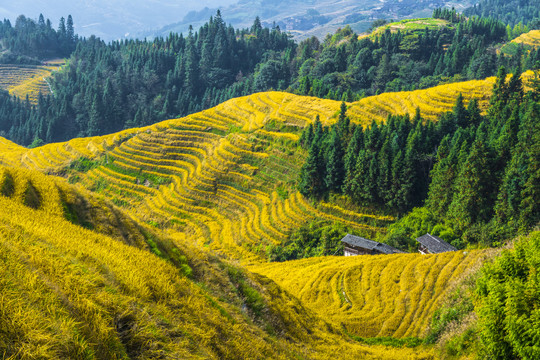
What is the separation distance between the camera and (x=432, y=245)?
3180 centimetres

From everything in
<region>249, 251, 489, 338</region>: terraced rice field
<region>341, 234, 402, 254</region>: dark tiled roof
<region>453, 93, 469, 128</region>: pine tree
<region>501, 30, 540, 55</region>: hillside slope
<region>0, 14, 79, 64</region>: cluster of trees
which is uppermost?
<region>0, 14, 79, 64</region>: cluster of trees

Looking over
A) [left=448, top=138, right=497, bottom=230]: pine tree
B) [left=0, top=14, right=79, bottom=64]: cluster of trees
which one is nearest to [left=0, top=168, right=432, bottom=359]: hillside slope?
[left=448, top=138, right=497, bottom=230]: pine tree

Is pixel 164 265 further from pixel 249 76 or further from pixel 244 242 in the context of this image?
pixel 249 76

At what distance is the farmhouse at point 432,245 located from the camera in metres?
31.2

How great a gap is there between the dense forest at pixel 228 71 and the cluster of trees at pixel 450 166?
2597 cm

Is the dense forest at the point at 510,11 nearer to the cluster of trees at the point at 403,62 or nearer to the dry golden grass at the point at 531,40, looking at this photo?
the dry golden grass at the point at 531,40

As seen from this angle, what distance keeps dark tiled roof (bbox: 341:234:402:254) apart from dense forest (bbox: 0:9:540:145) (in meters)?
37.3

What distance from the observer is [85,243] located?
948 cm

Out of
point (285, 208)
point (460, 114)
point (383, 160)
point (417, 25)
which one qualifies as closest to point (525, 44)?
point (417, 25)

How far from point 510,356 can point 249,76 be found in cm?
10232

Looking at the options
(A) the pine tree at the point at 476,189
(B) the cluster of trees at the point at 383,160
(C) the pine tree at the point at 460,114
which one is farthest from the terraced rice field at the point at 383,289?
(C) the pine tree at the point at 460,114

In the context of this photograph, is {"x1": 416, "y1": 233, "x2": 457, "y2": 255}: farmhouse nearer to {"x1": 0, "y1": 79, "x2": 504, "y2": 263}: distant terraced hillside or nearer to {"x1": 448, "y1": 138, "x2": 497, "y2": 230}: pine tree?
{"x1": 448, "y1": 138, "x2": 497, "y2": 230}: pine tree

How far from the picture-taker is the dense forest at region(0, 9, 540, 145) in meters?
75.0

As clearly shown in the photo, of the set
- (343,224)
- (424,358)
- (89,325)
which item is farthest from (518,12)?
(89,325)
